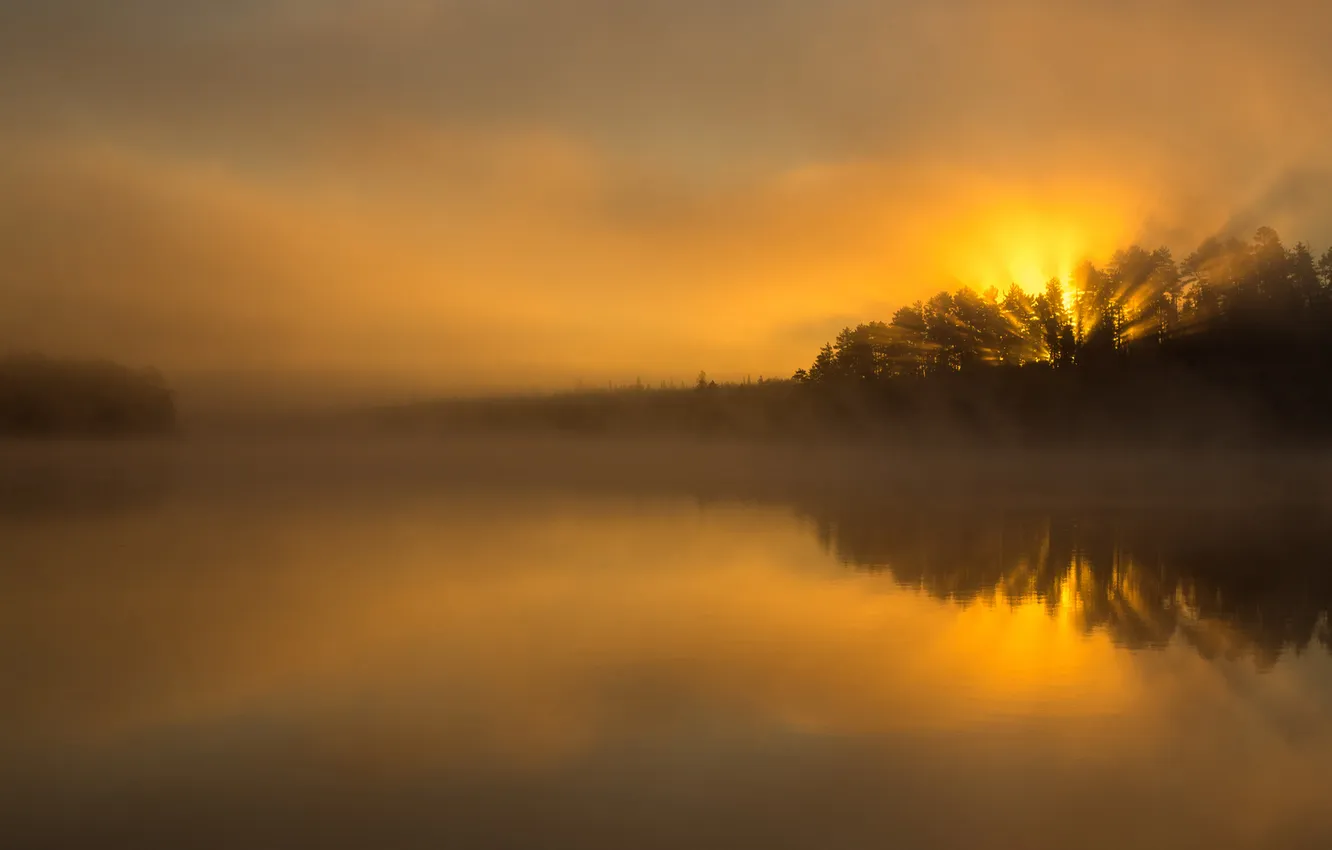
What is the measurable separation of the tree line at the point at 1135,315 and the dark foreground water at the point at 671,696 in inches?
2386

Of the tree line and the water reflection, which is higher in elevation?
the tree line

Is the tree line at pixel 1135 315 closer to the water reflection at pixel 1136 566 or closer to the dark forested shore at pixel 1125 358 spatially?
the dark forested shore at pixel 1125 358

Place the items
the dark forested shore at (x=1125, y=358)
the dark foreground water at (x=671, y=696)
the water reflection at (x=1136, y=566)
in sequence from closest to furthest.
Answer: the dark foreground water at (x=671, y=696), the water reflection at (x=1136, y=566), the dark forested shore at (x=1125, y=358)

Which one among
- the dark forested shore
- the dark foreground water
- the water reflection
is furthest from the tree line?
the dark foreground water

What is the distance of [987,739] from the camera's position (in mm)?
8750

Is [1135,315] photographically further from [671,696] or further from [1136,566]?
[671,696]

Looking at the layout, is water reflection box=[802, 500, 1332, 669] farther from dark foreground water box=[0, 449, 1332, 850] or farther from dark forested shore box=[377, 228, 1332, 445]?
dark forested shore box=[377, 228, 1332, 445]

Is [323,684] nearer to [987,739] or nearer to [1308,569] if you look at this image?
[987,739]

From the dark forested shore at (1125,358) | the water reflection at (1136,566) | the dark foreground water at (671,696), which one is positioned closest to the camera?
the dark foreground water at (671,696)

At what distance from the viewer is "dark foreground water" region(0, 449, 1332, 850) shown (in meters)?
7.20

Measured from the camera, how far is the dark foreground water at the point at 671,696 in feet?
23.6

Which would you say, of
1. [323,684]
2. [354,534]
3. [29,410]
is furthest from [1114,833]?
[29,410]

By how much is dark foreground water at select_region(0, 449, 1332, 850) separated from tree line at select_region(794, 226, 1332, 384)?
199 ft

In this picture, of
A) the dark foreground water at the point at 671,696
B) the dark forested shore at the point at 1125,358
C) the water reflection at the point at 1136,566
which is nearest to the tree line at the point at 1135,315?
the dark forested shore at the point at 1125,358
